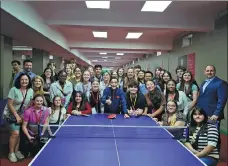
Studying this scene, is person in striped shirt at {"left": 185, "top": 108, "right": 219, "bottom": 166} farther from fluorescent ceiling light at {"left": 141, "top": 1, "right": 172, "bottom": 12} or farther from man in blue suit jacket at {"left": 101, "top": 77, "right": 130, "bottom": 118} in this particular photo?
fluorescent ceiling light at {"left": 141, "top": 1, "right": 172, "bottom": 12}

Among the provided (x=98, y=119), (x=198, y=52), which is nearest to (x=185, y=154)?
(x=98, y=119)

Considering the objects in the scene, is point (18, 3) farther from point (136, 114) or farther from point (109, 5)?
point (136, 114)

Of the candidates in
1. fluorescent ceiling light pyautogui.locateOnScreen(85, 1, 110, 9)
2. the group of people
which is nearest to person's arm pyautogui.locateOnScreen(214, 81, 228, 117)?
the group of people

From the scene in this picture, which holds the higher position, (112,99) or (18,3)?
(18,3)

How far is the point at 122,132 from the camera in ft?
11.3

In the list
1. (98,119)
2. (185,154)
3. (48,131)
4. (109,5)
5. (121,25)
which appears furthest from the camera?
(121,25)

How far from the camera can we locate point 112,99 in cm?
470

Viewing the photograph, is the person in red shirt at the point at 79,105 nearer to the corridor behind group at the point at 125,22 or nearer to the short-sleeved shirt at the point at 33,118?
the short-sleeved shirt at the point at 33,118

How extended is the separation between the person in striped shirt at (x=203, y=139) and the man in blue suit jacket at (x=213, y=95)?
104cm

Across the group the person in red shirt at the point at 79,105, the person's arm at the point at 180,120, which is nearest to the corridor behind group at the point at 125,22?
the person in red shirt at the point at 79,105

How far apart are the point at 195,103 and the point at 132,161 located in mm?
2752

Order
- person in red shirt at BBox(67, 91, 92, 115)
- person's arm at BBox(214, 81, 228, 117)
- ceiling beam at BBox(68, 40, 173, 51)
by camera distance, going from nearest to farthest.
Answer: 1. person's arm at BBox(214, 81, 228, 117)
2. person in red shirt at BBox(67, 91, 92, 115)
3. ceiling beam at BBox(68, 40, 173, 51)

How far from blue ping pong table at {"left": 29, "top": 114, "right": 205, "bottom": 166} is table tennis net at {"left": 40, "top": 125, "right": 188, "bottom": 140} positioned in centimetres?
10

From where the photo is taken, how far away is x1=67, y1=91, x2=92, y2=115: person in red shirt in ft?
14.9
